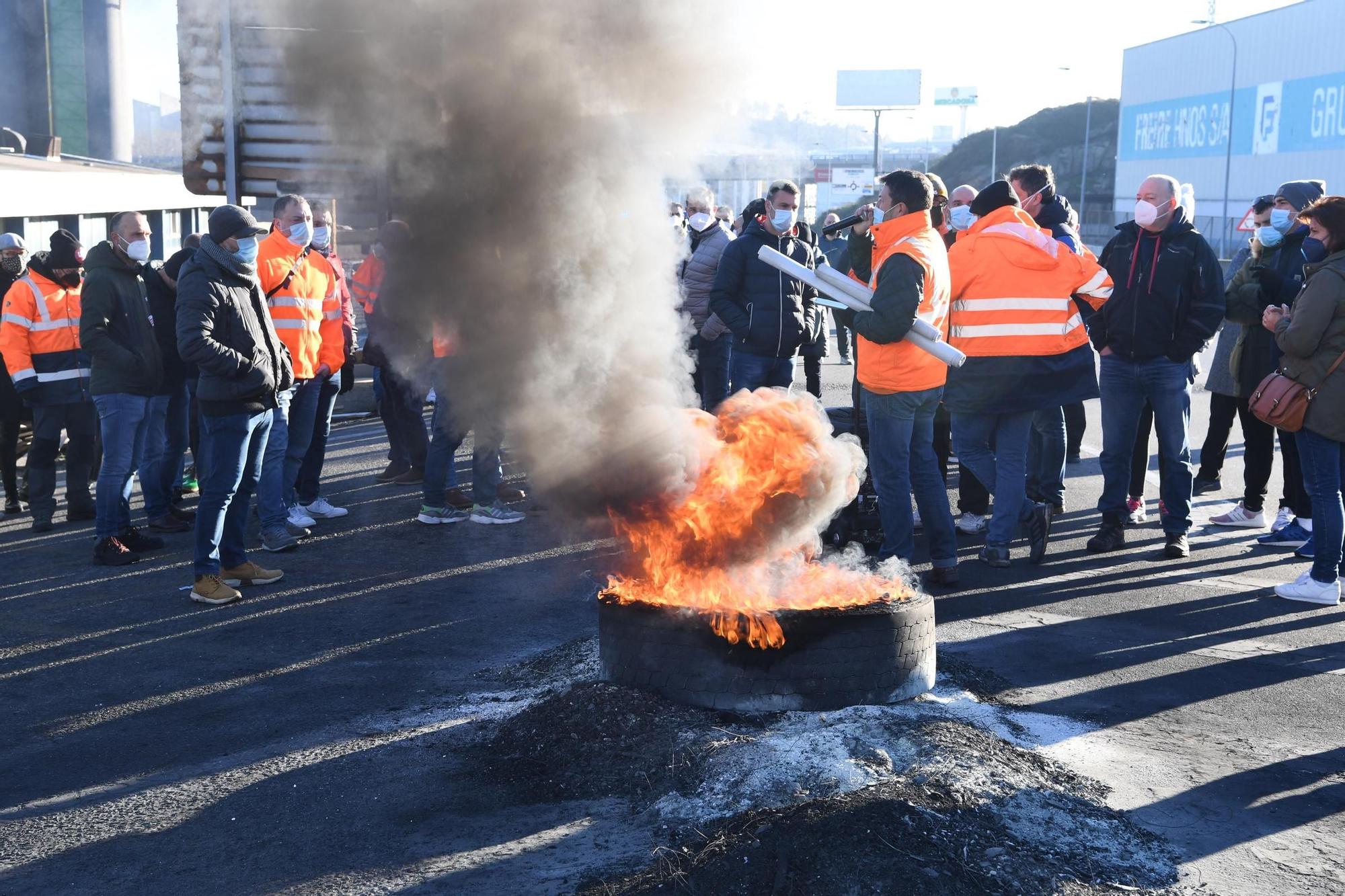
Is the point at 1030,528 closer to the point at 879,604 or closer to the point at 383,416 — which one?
the point at 879,604

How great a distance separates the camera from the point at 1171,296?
7539mm

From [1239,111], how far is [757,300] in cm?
5048

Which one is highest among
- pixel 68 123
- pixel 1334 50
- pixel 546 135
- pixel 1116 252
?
pixel 1334 50

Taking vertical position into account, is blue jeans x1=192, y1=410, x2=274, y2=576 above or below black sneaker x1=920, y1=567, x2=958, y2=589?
above

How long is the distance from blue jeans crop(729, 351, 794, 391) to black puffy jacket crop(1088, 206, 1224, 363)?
96.0 inches

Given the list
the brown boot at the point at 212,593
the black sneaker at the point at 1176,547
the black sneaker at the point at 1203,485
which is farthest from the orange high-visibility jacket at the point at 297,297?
the black sneaker at the point at 1203,485

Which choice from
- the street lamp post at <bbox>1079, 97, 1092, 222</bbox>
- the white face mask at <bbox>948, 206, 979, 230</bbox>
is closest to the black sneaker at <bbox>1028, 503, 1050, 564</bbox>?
the white face mask at <bbox>948, 206, 979, 230</bbox>

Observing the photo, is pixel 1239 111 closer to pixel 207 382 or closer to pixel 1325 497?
pixel 1325 497

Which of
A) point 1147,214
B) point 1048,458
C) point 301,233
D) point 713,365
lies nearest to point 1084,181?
point 713,365

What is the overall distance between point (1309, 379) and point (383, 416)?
6.83 metres

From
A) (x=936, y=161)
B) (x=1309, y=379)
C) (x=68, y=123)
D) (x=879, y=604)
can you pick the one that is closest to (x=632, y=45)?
(x=879, y=604)

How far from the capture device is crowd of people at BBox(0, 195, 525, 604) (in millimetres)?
6812

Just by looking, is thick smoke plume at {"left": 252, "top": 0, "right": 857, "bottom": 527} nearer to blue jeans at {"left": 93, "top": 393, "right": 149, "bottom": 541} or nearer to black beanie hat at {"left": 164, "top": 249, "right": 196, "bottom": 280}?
black beanie hat at {"left": 164, "top": 249, "right": 196, "bottom": 280}

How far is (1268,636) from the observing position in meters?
6.24
